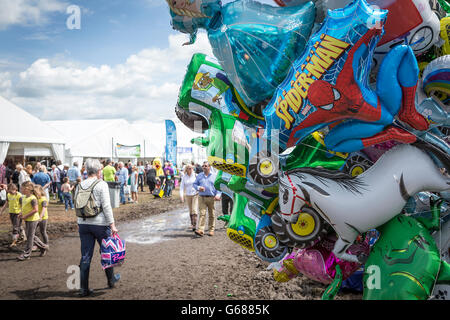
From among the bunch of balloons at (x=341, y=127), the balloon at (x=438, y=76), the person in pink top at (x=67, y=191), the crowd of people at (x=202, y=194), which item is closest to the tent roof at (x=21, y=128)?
the person in pink top at (x=67, y=191)

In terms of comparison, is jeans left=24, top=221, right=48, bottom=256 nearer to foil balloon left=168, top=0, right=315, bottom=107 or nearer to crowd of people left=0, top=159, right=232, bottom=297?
crowd of people left=0, top=159, right=232, bottom=297

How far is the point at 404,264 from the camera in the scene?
78.0 inches

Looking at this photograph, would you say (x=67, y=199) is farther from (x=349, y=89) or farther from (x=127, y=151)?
(x=349, y=89)

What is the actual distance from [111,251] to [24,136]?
39.0 ft

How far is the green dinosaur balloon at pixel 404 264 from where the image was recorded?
1.94m

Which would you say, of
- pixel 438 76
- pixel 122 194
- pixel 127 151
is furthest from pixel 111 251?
pixel 127 151

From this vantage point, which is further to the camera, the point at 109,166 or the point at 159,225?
the point at 109,166

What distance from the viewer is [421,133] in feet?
6.81

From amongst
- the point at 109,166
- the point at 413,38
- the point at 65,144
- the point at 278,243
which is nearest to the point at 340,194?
the point at 278,243

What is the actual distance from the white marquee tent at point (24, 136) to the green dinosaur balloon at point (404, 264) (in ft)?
45.8

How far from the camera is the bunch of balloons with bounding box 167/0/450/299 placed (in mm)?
1892

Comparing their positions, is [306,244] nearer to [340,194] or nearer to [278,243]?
[278,243]
